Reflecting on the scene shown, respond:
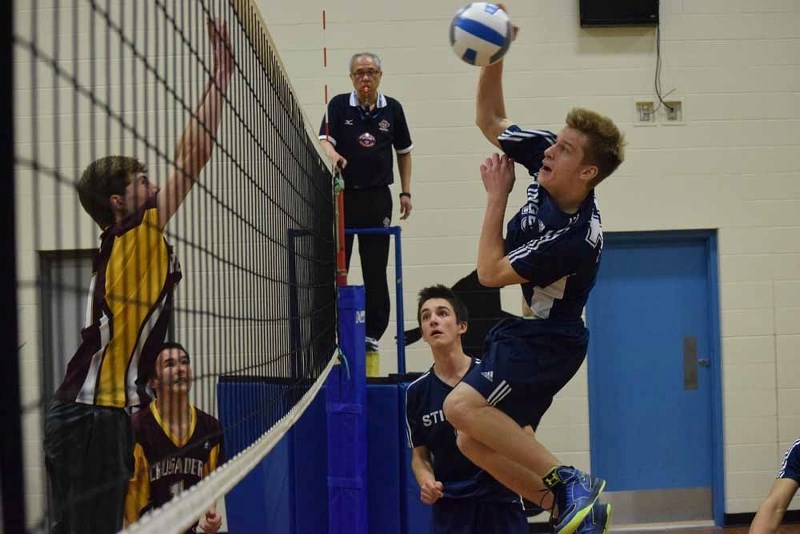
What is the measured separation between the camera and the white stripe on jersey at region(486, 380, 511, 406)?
3541 millimetres

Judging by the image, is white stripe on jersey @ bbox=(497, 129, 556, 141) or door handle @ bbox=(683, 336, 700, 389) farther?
door handle @ bbox=(683, 336, 700, 389)

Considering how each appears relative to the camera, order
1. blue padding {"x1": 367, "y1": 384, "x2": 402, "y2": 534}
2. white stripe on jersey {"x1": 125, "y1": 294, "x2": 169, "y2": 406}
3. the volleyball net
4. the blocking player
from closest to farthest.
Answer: the volleyball net < the blocking player < white stripe on jersey {"x1": 125, "y1": 294, "x2": 169, "y2": 406} < blue padding {"x1": 367, "y1": 384, "x2": 402, "y2": 534}

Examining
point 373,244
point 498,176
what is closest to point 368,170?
point 373,244

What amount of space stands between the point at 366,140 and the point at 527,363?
324 centimetres

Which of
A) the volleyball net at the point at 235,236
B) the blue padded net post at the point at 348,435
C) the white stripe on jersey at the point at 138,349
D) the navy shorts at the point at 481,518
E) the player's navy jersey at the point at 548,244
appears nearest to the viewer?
the volleyball net at the point at 235,236

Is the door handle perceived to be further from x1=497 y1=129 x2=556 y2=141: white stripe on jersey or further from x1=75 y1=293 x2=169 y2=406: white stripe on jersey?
x1=75 y1=293 x2=169 y2=406: white stripe on jersey

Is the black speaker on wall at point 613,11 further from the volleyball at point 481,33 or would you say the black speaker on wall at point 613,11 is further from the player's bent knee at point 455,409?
the player's bent knee at point 455,409

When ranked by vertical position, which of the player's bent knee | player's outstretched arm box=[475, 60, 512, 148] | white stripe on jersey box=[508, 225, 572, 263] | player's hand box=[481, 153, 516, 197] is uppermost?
player's outstretched arm box=[475, 60, 512, 148]

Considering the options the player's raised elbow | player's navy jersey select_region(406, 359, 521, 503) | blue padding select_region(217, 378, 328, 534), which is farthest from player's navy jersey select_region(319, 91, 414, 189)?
the player's raised elbow

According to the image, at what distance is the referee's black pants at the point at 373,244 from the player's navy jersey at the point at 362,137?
83mm

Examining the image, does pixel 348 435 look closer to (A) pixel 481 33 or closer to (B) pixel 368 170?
(B) pixel 368 170

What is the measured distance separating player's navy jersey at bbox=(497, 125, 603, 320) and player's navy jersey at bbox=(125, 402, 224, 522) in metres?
1.32

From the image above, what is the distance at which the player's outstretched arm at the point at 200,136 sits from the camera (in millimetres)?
2527

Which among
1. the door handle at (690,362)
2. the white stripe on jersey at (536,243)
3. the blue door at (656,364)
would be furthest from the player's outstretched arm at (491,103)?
the door handle at (690,362)
